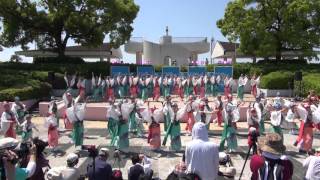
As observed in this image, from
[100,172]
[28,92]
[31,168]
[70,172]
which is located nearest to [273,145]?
[100,172]

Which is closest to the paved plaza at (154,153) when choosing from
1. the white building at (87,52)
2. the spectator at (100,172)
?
the spectator at (100,172)

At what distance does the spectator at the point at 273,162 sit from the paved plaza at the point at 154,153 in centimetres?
430

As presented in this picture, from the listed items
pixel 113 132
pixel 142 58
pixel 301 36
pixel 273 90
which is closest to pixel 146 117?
pixel 113 132

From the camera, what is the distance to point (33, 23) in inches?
1347

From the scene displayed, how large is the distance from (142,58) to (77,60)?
11137 millimetres

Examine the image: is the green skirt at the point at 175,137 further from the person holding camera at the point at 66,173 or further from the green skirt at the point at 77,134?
the person holding camera at the point at 66,173

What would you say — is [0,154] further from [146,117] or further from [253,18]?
[253,18]

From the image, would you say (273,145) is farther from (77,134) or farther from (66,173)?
(77,134)

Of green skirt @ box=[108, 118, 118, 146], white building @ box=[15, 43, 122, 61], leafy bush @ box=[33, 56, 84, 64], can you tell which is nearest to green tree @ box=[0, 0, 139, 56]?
leafy bush @ box=[33, 56, 84, 64]

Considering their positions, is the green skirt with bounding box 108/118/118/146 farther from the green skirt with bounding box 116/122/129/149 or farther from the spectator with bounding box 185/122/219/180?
the spectator with bounding box 185/122/219/180

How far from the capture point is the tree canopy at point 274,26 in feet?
113

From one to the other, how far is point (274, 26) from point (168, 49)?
1186 centimetres

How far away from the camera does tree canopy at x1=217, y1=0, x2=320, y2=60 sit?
113 ft

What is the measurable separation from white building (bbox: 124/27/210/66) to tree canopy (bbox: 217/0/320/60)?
8439 millimetres
